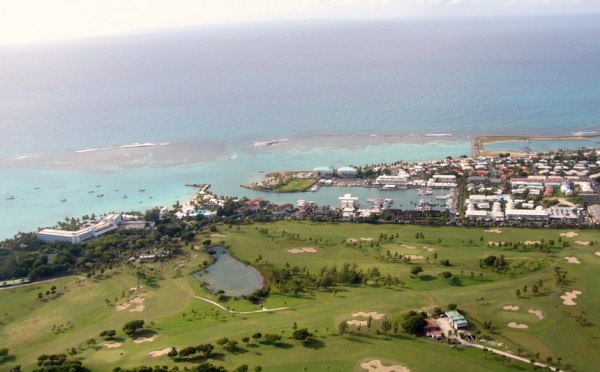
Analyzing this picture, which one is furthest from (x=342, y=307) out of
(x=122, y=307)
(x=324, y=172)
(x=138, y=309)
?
(x=324, y=172)

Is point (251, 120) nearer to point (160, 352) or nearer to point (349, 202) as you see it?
point (349, 202)

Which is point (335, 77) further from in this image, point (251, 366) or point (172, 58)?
point (251, 366)

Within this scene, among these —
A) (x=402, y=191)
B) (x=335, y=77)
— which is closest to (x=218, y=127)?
(x=402, y=191)

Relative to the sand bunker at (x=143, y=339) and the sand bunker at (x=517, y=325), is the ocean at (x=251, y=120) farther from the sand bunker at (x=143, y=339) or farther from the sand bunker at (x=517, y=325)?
the sand bunker at (x=517, y=325)

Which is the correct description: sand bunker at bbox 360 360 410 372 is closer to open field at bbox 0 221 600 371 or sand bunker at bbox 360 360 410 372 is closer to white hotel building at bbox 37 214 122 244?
open field at bbox 0 221 600 371

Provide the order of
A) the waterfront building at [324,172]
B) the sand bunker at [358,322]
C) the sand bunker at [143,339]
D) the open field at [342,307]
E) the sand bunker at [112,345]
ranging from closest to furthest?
the open field at [342,307] < the sand bunker at [112,345] < the sand bunker at [358,322] < the sand bunker at [143,339] < the waterfront building at [324,172]

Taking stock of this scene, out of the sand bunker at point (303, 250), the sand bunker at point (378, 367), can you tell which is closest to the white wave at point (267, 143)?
the sand bunker at point (303, 250)
